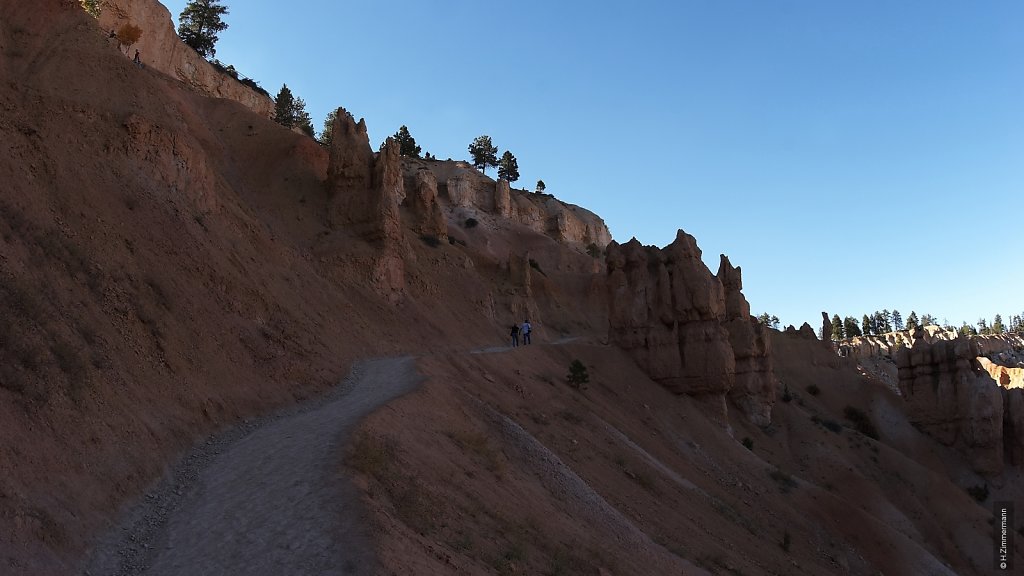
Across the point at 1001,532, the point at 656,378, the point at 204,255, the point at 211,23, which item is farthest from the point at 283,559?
the point at 211,23

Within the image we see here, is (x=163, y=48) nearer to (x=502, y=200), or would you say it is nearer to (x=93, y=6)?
(x=93, y=6)

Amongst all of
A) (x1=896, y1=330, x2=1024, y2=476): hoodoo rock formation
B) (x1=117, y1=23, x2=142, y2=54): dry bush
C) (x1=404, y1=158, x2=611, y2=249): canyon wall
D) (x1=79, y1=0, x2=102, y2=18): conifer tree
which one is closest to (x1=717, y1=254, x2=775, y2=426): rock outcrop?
(x1=896, y1=330, x2=1024, y2=476): hoodoo rock formation

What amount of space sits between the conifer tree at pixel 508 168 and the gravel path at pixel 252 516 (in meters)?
90.4

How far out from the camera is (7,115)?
63.4 feet

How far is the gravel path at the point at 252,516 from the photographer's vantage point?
779 centimetres

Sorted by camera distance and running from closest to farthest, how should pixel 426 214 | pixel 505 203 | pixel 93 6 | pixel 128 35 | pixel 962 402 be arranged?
pixel 93 6, pixel 128 35, pixel 962 402, pixel 426 214, pixel 505 203

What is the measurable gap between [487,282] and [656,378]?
683 inches

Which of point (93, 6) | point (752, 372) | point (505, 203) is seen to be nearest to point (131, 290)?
point (93, 6)

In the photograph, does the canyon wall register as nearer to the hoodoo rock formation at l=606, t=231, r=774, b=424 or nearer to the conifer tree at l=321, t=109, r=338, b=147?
the conifer tree at l=321, t=109, r=338, b=147

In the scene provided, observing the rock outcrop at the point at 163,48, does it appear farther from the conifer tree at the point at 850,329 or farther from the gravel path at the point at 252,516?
the conifer tree at the point at 850,329

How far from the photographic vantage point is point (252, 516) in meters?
9.13

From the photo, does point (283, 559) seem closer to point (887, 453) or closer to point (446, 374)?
point (446, 374)

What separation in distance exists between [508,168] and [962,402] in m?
67.7

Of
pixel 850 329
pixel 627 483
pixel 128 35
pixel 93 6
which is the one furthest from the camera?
pixel 850 329
